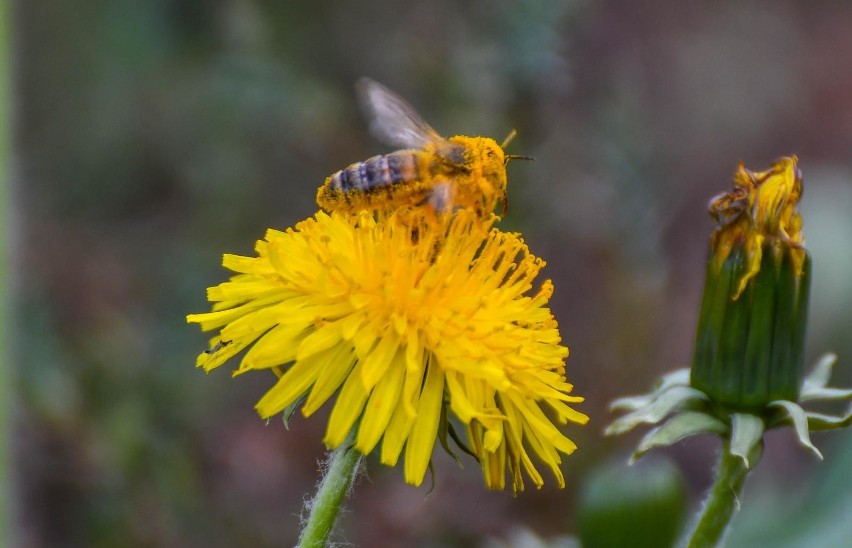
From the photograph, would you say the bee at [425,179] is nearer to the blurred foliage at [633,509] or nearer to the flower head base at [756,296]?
the flower head base at [756,296]

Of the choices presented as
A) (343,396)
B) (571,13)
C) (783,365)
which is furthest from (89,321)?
(783,365)

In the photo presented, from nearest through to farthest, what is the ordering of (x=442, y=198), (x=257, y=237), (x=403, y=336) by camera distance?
(x=403, y=336), (x=442, y=198), (x=257, y=237)

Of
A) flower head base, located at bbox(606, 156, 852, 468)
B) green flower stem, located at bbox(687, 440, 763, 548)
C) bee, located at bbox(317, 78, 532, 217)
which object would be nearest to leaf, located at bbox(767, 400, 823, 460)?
flower head base, located at bbox(606, 156, 852, 468)

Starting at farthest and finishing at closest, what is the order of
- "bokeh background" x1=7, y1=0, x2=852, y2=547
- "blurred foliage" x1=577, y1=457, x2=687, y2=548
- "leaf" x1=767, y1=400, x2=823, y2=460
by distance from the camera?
1. "bokeh background" x1=7, y1=0, x2=852, y2=547
2. "blurred foliage" x1=577, y1=457, x2=687, y2=548
3. "leaf" x1=767, y1=400, x2=823, y2=460

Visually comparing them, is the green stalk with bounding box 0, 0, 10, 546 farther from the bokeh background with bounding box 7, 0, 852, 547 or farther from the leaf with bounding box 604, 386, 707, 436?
the leaf with bounding box 604, 386, 707, 436

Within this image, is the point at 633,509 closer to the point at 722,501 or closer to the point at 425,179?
the point at 722,501

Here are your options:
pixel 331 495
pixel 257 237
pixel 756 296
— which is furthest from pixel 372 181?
pixel 257 237
